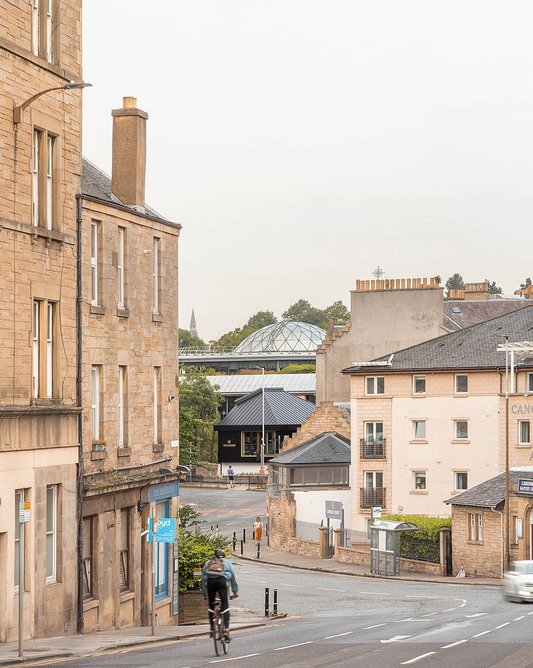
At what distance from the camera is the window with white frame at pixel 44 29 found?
2892cm

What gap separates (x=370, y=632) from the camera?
30078 mm

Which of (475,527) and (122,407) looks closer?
(122,407)

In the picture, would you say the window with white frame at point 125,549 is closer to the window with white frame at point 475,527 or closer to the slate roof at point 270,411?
the window with white frame at point 475,527

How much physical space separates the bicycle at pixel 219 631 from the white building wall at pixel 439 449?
50166mm

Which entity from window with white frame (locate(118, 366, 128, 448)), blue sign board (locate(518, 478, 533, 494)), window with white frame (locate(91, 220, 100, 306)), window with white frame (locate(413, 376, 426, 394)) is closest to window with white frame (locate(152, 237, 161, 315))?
window with white frame (locate(118, 366, 128, 448))

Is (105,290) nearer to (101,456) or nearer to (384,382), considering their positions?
(101,456)

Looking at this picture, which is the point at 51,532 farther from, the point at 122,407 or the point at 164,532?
the point at 122,407

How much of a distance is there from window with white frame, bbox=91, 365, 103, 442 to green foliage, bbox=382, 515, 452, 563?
3473 centimetres

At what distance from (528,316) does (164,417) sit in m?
46.6

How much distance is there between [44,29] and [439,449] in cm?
4916

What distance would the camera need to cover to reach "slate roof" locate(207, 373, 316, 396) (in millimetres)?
148500

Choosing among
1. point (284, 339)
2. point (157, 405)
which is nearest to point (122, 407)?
point (157, 405)

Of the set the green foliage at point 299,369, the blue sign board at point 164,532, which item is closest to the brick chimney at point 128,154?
the blue sign board at point 164,532

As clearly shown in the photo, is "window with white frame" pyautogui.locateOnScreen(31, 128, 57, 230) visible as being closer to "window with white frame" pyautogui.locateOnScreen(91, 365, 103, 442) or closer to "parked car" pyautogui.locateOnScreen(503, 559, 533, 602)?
"window with white frame" pyautogui.locateOnScreen(91, 365, 103, 442)
